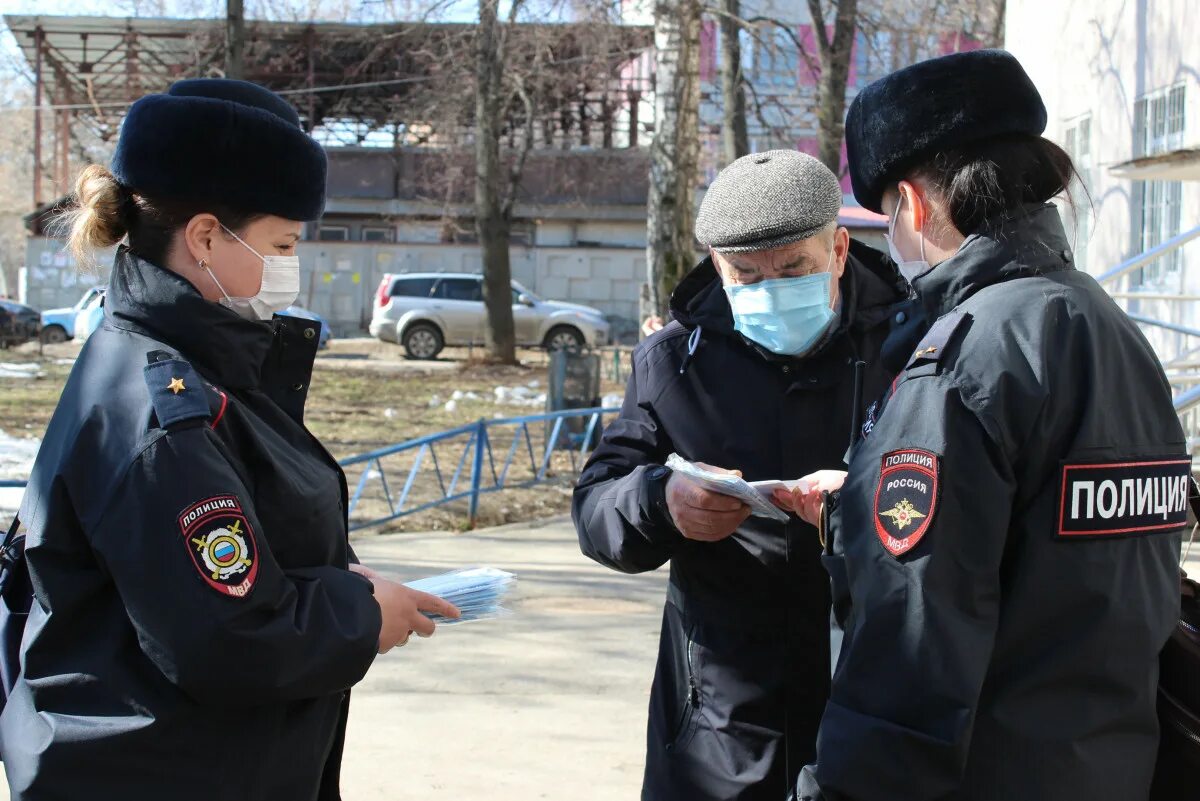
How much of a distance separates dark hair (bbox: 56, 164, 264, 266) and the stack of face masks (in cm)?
77

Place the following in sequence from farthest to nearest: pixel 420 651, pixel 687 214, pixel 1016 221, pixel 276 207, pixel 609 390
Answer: pixel 609 390, pixel 687 214, pixel 420 651, pixel 276 207, pixel 1016 221

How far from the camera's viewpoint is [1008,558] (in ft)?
5.65

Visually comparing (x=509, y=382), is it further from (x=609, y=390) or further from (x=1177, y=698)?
(x=1177, y=698)

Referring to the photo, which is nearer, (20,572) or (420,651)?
(20,572)

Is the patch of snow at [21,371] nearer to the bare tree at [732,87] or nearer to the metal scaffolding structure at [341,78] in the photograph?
the metal scaffolding structure at [341,78]

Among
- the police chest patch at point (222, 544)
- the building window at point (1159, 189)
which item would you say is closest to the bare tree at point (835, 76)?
the building window at point (1159, 189)

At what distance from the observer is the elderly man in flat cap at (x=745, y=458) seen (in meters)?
2.53

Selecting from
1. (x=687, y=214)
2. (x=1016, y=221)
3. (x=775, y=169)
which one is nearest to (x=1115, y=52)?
(x=687, y=214)

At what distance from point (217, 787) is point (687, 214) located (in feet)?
33.4

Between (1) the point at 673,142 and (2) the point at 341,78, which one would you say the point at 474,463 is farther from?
(2) the point at 341,78

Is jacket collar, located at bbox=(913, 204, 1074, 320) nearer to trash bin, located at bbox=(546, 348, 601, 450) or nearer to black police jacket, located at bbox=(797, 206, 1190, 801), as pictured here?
black police jacket, located at bbox=(797, 206, 1190, 801)

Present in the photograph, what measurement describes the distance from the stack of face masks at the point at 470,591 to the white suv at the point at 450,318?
23001 millimetres

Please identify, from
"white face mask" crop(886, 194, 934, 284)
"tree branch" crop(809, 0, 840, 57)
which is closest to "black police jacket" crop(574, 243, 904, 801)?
"white face mask" crop(886, 194, 934, 284)

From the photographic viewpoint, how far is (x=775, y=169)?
2.68m
